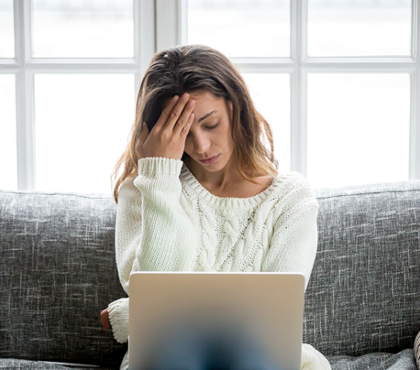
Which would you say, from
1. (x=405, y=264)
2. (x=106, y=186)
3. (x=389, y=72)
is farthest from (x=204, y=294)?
(x=389, y=72)

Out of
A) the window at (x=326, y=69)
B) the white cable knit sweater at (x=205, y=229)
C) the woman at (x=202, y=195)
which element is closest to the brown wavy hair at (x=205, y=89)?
the woman at (x=202, y=195)

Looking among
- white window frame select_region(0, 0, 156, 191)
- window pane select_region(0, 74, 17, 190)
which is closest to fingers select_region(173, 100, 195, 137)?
white window frame select_region(0, 0, 156, 191)

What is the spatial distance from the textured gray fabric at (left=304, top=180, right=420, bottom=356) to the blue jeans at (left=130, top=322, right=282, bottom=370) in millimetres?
668

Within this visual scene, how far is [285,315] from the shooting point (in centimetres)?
82

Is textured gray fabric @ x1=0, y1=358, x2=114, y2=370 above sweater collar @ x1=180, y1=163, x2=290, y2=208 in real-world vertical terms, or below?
below

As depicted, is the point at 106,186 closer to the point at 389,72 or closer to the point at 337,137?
the point at 337,137

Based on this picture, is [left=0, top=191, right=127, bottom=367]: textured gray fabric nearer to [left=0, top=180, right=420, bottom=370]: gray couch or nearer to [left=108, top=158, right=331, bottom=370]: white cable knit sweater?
[left=0, top=180, right=420, bottom=370]: gray couch

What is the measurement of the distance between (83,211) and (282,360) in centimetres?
94

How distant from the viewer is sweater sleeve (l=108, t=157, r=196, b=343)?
3.98 ft

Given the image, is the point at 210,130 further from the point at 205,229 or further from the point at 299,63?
the point at 299,63

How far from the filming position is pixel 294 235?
128 cm

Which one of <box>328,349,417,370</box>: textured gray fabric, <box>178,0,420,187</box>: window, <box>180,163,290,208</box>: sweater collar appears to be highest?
<box>178,0,420,187</box>: window

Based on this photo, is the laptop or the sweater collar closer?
the laptop

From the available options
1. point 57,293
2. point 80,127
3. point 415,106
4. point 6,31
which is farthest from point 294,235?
point 6,31
